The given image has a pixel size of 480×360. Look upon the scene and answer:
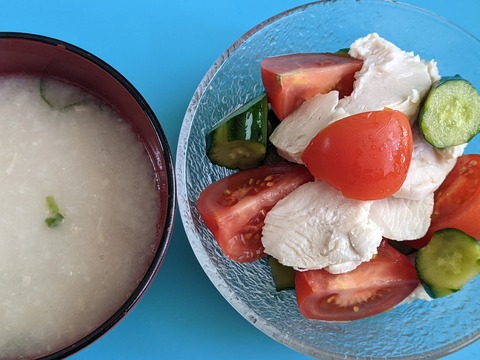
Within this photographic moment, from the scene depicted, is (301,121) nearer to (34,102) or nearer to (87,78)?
(87,78)

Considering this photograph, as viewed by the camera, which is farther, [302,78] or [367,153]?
[302,78]

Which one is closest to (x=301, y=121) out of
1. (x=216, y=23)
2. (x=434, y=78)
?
(x=434, y=78)

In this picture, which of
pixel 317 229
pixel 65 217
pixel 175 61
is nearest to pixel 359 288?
pixel 317 229

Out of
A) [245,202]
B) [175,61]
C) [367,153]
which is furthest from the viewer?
[175,61]

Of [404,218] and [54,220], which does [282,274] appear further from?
[54,220]

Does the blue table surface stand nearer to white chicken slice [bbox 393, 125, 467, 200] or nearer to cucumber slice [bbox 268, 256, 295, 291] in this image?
cucumber slice [bbox 268, 256, 295, 291]

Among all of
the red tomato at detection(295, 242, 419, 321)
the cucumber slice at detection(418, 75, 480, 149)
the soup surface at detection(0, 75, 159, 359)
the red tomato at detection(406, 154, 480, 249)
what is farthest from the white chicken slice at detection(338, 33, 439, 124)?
the soup surface at detection(0, 75, 159, 359)
